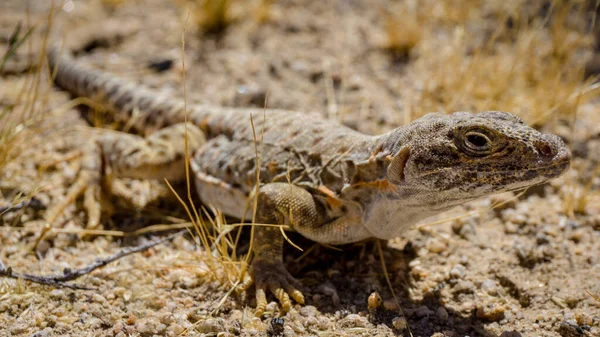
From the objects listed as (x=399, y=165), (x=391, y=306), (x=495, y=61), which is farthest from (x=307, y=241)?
(x=495, y=61)

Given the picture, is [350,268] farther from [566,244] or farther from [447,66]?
[447,66]

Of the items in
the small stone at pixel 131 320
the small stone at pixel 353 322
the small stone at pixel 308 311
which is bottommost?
the small stone at pixel 131 320

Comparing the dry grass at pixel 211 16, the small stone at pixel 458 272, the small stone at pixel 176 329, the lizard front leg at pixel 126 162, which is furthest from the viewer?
the dry grass at pixel 211 16

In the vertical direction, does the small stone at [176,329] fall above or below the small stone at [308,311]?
below

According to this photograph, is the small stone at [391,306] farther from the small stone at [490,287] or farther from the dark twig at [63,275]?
the dark twig at [63,275]

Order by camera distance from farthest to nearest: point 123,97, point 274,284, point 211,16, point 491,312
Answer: point 211,16, point 123,97, point 274,284, point 491,312

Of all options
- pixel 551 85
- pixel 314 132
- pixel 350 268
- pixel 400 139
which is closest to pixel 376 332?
pixel 350 268

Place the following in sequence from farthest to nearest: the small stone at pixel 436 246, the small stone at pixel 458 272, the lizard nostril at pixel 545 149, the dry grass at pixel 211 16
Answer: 1. the dry grass at pixel 211 16
2. the small stone at pixel 436 246
3. the small stone at pixel 458 272
4. the lizard nostril at pixel 545 149

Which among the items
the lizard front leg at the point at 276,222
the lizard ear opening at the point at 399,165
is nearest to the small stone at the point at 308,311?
the lizard front leg at the point at 276,222

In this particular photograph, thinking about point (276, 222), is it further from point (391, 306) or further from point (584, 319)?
point (584, 319)
